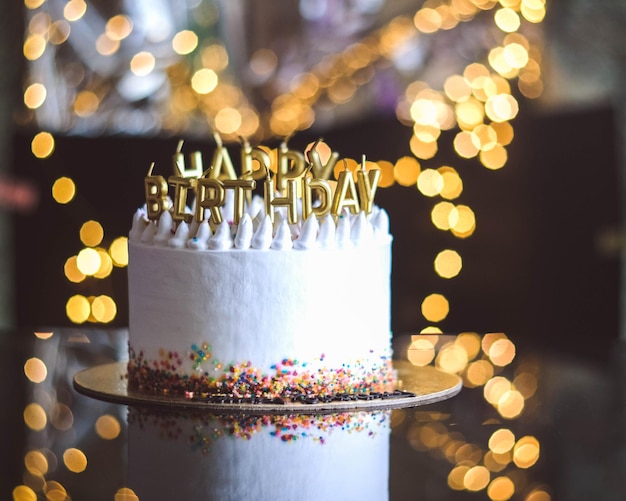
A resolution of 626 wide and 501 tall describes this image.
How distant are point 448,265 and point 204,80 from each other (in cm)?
105

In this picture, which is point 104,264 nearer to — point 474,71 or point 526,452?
point 474,71

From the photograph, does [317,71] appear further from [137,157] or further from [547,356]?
[547,356]

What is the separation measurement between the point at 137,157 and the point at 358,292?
189 cm

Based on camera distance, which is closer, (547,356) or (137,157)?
(547,356)

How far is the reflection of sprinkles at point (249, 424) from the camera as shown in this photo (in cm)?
181

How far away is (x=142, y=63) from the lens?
380cm

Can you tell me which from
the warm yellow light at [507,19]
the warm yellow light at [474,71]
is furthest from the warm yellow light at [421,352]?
the warm yellow light at [507,19]

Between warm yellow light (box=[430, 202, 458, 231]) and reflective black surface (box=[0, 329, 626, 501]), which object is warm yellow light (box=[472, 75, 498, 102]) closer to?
warm yellow light (box=[430, 202, 458, 231])

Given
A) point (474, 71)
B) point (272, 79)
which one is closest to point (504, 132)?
point (474, 71)

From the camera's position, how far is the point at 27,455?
167 centimetres

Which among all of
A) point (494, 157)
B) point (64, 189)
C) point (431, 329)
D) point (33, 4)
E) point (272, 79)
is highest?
point (33, 4)

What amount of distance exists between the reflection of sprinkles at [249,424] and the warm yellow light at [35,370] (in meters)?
0.38

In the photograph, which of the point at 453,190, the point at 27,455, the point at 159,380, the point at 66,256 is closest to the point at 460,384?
the point at 159,380

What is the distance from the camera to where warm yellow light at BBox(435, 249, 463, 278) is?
12.9ft
